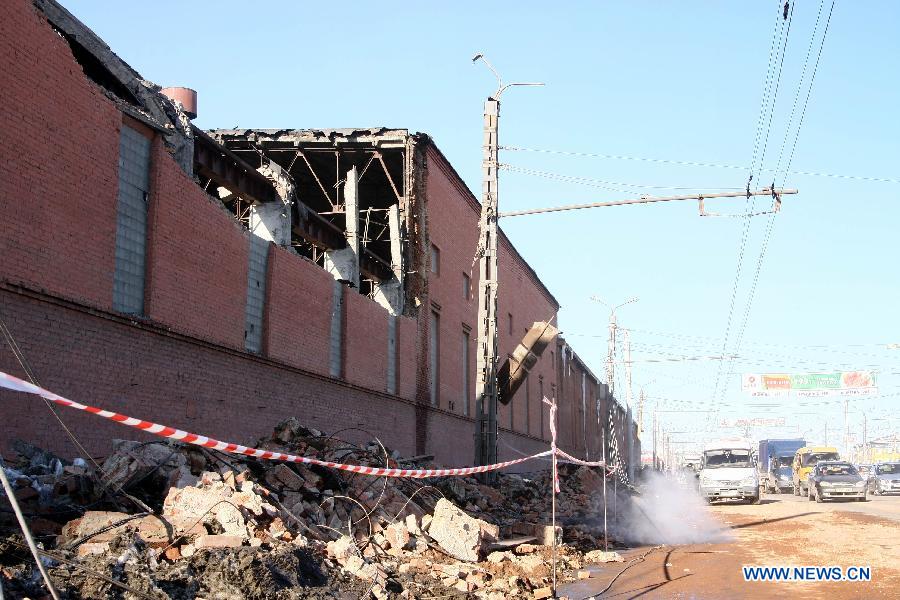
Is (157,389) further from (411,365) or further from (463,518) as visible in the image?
(411,365)

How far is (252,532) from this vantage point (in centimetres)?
956

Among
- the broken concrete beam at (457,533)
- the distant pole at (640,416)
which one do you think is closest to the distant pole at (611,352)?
the distant pole at (640,416)

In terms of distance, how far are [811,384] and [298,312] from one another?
74260mm

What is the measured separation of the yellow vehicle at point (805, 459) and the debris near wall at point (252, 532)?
33.6 metres

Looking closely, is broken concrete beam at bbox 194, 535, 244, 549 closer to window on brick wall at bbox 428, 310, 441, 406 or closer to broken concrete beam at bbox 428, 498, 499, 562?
broken concrete beam at bbox 428, 498, 499, 562

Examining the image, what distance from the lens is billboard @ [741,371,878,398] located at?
7875 cm

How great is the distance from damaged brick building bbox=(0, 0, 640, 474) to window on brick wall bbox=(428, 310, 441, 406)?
6cm

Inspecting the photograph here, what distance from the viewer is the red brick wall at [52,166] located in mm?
10570

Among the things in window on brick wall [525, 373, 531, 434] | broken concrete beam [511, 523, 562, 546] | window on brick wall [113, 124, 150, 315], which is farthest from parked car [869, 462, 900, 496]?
window on brick wall [113, 124, 150, 315]

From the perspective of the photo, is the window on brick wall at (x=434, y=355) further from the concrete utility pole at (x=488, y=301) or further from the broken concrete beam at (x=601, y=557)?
the broken concrete beam at (x=601, y=557)

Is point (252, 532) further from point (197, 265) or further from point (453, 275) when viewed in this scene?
point (453, 275)

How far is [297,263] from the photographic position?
18.8 metres

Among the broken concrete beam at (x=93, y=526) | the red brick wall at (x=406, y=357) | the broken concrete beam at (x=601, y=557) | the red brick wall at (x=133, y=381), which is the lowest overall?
the broken concrete beam at (x=601, y=557)

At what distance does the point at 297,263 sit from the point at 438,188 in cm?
965
